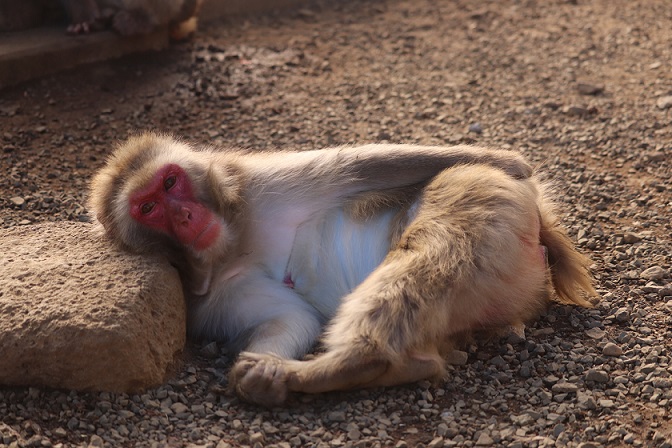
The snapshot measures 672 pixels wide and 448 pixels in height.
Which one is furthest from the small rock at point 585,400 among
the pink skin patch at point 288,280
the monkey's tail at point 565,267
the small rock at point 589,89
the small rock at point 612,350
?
the small rock at point 589,89

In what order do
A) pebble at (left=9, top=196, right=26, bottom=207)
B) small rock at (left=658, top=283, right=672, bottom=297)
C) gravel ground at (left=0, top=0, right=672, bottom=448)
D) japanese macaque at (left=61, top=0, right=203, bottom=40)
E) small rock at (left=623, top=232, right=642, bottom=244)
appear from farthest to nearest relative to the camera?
japanese macaque at (left=61, top=0, right=203, bottom=40) < pebble at (left=9, top=196, right=26, bottom=207) < small rock at (left=623, top=232, right=642, bottom=244) < small rock at (left=658, top=283, right=672, bottom=297) < gravel ground at (left=0, top=0, right=672, bottom=448)

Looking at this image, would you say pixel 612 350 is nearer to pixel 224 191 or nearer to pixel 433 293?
pixel 433 293

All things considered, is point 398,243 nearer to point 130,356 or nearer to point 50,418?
point 130,356

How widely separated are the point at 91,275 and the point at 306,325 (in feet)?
2.87

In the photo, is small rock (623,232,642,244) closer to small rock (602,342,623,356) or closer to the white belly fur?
small rock (602,342,623,356)

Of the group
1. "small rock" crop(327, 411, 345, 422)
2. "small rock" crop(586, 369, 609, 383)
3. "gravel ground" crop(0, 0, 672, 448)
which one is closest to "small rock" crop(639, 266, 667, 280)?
"gravel ground" crop(0, 0, 672, 448)

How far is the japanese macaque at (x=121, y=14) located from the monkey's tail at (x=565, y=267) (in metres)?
3.68

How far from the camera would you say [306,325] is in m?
3.78

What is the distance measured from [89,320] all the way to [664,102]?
4.14 metres

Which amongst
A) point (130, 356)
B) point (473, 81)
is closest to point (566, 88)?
point (473, 81)

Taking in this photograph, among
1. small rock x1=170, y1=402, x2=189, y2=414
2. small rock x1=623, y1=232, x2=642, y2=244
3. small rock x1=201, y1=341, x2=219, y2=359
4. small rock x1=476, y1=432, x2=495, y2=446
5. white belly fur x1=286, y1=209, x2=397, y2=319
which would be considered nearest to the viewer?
small rock x1=476, y1=432, x2=495, y2=446

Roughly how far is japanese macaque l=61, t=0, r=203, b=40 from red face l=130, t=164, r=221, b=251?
3154 mm

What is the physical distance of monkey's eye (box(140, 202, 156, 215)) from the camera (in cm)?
374

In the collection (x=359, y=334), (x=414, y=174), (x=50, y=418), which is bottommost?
(x=50, y=418)
